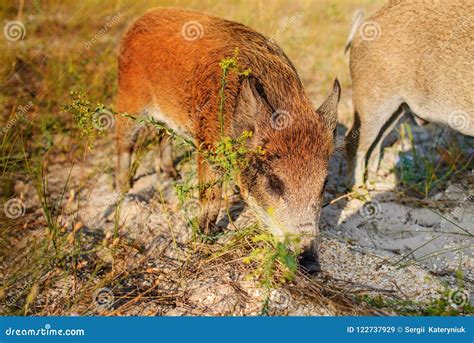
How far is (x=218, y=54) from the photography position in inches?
169

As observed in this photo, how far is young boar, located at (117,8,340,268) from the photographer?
3.69 meters

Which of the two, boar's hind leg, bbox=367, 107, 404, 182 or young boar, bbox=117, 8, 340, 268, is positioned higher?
young boar, bbox=117, 8, 340, 268

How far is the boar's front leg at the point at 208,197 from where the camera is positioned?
407cm

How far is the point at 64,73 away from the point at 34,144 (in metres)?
1.17

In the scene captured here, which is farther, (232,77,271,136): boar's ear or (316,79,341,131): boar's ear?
(316,79,341,131): boar's ear

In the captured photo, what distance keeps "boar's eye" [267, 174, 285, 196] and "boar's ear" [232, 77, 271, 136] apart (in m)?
0.34

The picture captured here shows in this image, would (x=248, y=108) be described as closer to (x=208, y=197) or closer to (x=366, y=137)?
(x=208, y=197)

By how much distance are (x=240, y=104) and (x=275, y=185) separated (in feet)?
1.91

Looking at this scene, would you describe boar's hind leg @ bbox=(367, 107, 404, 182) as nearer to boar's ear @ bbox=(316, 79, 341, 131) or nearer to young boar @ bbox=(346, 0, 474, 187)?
young boar @ bbox=(346, 0, 474, 187)

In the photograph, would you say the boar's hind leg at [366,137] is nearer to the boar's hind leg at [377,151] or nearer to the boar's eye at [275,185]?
the boar's hind leg at [377,151]

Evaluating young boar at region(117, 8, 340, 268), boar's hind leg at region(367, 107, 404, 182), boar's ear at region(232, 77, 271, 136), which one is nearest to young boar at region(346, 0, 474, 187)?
boar's hind leg at region(367, 107, 404, 182)

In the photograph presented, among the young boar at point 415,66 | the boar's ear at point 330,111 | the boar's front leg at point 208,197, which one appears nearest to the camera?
the boar's ear at point 330,111

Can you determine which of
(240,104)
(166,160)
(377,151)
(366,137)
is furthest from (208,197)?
(377,151)

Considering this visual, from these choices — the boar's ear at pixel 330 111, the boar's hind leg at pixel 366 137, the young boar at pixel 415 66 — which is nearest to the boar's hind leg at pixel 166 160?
the boar's hind leg at pixel 366 137
